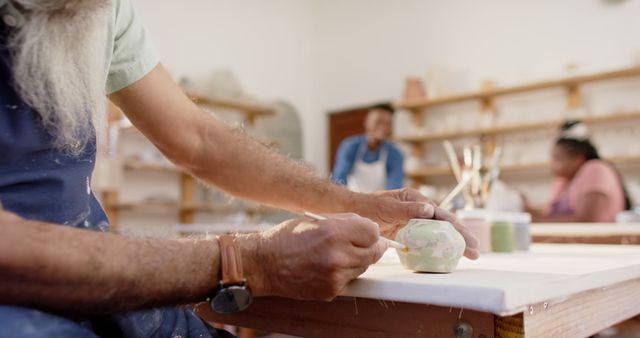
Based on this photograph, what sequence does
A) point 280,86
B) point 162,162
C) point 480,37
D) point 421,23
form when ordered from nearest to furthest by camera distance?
point 162,162 → point 480,37 → point 421,23 → point 280,86

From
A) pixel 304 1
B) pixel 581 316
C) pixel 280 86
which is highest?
pixel 304 1

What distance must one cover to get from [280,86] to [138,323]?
5.97 m

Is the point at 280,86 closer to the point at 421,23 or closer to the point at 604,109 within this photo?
the point at 421,23

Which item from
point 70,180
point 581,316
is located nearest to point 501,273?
point 581,316

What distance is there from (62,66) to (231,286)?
1.36 ft

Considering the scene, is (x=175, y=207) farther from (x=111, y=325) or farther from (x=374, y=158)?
(x=111, y=325)

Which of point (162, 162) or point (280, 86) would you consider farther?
point (280, 86)

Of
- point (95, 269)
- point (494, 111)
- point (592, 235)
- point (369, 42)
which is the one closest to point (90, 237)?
point (95, 269)

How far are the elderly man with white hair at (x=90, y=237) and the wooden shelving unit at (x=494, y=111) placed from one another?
411 cm

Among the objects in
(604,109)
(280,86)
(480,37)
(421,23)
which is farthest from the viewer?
(280,86)

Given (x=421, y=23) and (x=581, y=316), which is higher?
(x=421, y=23)

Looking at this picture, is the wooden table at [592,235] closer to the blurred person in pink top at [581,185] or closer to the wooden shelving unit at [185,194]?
the blurred person in pink top at [581,185]

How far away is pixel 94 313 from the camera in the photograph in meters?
0.65


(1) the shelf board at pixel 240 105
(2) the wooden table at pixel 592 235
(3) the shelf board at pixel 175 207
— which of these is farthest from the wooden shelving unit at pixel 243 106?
(2) the wooden table at pixel 592 235
